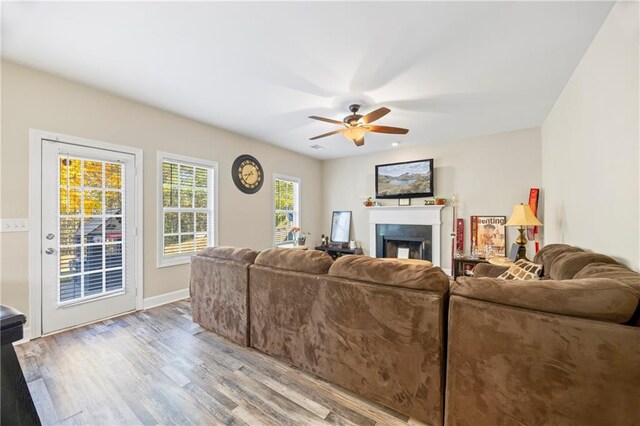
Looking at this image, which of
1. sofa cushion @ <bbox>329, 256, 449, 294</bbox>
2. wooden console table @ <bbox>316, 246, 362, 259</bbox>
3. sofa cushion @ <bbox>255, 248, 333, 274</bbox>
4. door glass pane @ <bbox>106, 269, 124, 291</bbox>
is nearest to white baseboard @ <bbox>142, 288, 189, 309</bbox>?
door glass pane @ <bbox>106, 269, 124, 291</bbox>

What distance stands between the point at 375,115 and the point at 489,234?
3.27 metres

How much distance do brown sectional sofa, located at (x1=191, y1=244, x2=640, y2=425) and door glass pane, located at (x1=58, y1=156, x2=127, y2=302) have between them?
2.11m

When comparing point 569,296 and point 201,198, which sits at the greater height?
point 201,198

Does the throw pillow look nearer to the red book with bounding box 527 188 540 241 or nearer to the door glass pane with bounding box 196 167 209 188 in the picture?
the red book with bounding box 527 188 540 241

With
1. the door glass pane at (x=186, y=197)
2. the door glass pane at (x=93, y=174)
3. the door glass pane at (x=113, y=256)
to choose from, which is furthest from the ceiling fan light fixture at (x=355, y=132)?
the door glass pane at (x=113, y=256)

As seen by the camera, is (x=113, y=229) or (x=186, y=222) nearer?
(x=113, y=229)

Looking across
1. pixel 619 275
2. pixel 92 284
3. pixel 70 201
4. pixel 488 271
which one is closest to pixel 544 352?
pixel 619 275

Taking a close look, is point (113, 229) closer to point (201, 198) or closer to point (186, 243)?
point (186, 243)

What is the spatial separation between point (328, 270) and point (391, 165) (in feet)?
13.8

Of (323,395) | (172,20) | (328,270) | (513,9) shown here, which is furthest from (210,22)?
(323,395)

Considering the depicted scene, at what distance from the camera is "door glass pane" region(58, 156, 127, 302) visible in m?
2.78

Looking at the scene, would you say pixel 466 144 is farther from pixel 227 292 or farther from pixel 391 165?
pixel 227 292

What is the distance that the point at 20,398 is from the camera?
3.64 feet

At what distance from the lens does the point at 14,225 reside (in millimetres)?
2477
